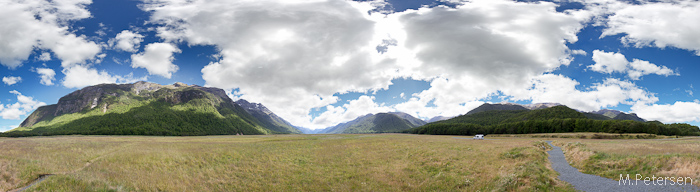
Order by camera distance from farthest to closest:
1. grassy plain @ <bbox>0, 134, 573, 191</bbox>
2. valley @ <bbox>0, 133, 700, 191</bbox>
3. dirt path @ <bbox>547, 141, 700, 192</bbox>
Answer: grassy plain @ <bbox>0, 134, 573, 191</bbox> → valley @ <bbox>0, 133, 700, 191</bbox> → dirt path @ <bbox>547, 141, 700, 192</bbox>

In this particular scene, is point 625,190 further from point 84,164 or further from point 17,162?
point 17,162

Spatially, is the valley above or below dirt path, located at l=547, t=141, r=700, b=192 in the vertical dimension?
below

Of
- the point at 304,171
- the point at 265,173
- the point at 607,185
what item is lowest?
the point at 265,173

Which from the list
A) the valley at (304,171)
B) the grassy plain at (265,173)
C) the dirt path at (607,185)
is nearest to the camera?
the dirt path at (607,185)

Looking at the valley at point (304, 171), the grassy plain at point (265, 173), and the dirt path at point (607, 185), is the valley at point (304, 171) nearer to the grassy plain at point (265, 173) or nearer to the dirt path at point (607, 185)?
the grassy plain at point (265, 173)

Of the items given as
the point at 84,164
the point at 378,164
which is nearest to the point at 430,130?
the point at 378,164

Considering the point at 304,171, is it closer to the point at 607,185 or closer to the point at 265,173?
the point at 265,173

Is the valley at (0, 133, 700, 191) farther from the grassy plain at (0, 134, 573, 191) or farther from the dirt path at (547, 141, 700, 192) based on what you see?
the dirt path at (547, 141, 700, 192)

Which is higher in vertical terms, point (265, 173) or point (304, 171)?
point (304, 171)

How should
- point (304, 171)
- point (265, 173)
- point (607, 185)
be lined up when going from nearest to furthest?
1. point (607, 185)
2. point (265, 173)
3. point (304, 171)

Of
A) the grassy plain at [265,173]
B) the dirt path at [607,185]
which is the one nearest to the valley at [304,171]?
the grassy plain at [265,173]

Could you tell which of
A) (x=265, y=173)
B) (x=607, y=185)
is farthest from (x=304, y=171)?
(x=607, y=185)

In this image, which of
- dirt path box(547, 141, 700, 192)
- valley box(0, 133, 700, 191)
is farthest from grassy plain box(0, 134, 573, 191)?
dirt path box(547, 141, 700, 192)

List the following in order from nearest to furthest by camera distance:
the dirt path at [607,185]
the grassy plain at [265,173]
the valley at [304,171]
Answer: the dirt path at [607,185]
the valley at [304,171]
the grassy plain at [265,173]
